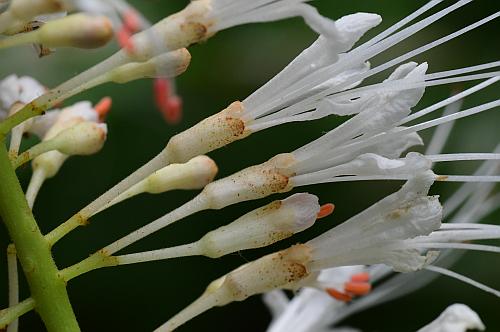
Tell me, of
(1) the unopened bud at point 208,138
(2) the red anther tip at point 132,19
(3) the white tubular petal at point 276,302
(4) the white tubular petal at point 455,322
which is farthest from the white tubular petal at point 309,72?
(3) the white tubular petal at point 276,302

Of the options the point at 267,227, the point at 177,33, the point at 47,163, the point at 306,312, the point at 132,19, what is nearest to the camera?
the point at 132,19

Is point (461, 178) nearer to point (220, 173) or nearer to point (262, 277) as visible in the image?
point (262, 277)

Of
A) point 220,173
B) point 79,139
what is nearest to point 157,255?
point 79,139

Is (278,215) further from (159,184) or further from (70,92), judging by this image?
(70,92)

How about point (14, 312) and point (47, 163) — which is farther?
point (47, 163)

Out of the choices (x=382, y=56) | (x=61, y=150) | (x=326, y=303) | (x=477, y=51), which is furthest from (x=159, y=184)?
(x=477, y=51)

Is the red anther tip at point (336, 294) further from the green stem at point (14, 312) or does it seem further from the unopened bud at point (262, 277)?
the green stem at point (14, 312)
